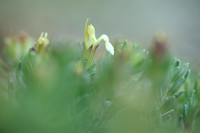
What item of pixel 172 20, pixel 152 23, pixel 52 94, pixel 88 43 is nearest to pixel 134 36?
pixel 152 23

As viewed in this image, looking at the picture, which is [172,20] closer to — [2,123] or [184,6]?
[184,6]

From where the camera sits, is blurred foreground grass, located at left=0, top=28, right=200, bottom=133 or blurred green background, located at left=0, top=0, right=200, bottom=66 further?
blurred green background, located at left=0, top=0, right=200, bottom=66

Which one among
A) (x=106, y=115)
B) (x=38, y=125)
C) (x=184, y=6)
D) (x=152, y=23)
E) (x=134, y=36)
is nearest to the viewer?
(x=38, y=125)

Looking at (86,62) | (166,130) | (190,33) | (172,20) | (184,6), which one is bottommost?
(166,130)

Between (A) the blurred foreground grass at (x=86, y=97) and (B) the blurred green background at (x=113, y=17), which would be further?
(B) the blurred green background at (x=113, y=17)

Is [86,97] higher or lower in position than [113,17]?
lower

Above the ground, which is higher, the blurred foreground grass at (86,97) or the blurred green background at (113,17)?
the blurred green background at (113,17)

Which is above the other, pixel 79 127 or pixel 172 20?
pixel 172 20

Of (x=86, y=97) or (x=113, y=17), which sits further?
(x=113, y=17)
